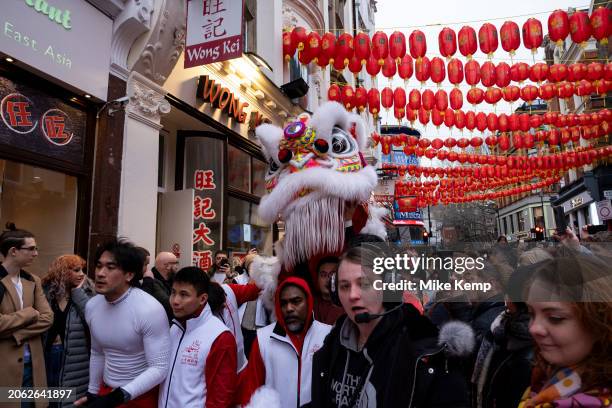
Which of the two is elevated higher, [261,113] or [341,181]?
[261,113]

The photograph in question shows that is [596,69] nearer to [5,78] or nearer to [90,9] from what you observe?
[90,9]

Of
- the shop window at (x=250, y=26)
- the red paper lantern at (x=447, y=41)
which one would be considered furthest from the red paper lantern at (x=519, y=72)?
the shop window at (x=250, y=26)

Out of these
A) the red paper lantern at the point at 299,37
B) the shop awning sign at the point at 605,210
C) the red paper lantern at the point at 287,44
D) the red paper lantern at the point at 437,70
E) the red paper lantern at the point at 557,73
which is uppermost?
the red paper lantern at the point at 287,44

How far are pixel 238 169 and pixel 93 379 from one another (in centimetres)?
684

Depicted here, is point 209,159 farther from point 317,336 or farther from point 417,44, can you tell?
point 317,336

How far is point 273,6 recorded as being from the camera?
10.7 metres

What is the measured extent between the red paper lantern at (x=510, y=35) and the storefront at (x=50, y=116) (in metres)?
7.03

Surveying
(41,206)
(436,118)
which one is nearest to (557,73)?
(436,118)

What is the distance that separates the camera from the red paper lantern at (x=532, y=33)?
25.6 ft

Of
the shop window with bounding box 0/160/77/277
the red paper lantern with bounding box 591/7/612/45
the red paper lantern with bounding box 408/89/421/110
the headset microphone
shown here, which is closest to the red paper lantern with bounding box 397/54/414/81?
the red paper lantern with bounding box 408/89/421/110

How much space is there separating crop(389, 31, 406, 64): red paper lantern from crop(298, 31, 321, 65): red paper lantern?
163 centimetres

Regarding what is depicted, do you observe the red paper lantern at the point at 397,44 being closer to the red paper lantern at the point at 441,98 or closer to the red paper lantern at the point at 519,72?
the red paper lantern at the point at 441,98

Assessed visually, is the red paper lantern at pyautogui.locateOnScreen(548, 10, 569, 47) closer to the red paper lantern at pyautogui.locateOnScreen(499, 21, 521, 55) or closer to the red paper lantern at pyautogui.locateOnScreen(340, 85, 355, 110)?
the red paper lantern at pyautogui.locateOnScreen(499, 21, 521, 55)

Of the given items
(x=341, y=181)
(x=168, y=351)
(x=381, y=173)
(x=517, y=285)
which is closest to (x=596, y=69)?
(x=341, y=181)
